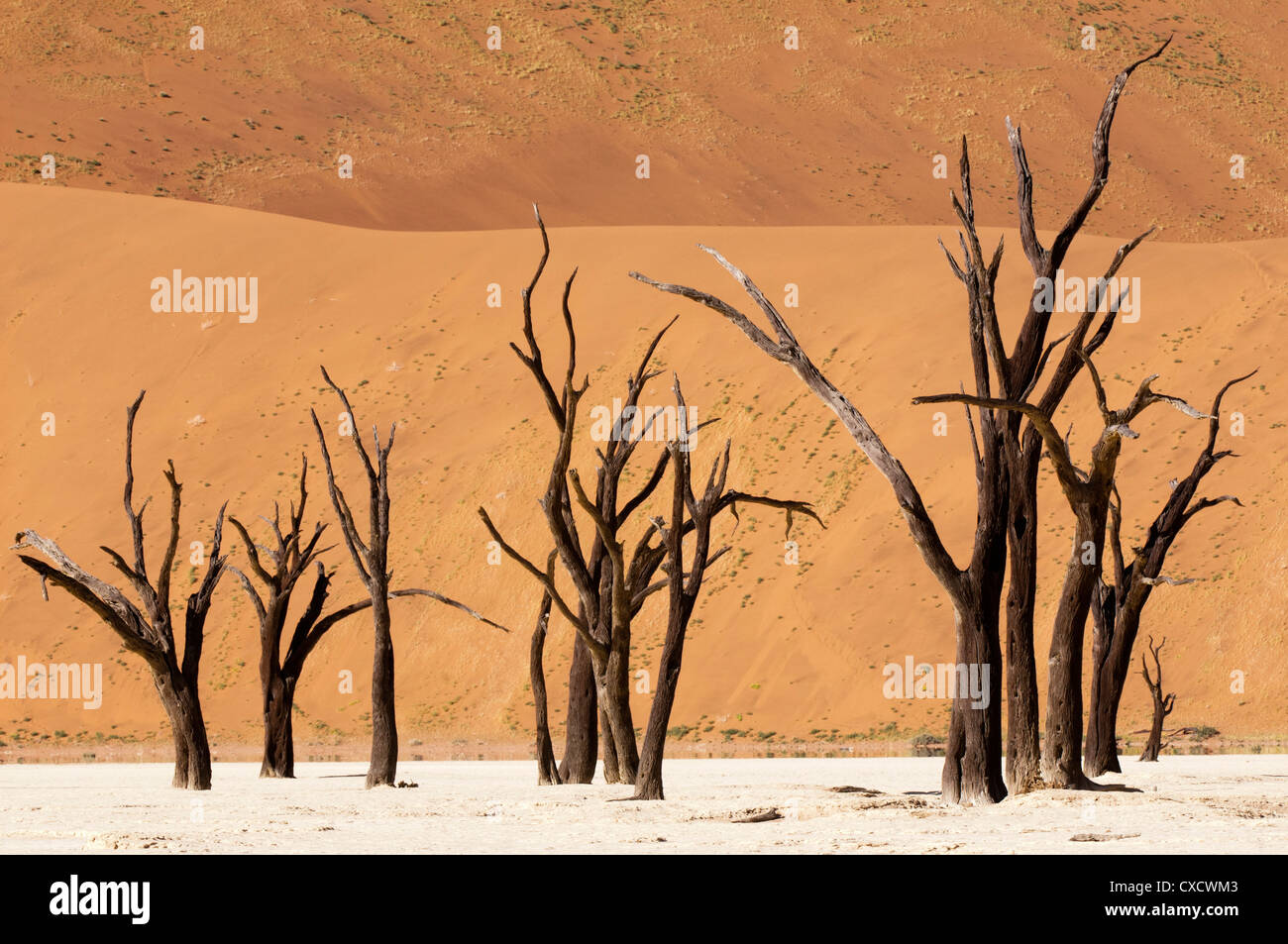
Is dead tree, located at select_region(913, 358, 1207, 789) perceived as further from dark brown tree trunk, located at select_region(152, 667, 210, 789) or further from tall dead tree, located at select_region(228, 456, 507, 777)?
dark brown tree trunk, located at select_region(152, 667, 210, 789)

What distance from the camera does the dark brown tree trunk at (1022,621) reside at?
1761 cm

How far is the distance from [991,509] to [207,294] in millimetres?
55665

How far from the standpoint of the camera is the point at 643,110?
10700 cm

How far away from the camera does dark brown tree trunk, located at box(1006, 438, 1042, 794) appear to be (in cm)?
1761

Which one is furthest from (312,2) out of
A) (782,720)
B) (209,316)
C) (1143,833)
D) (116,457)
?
(1143,833)

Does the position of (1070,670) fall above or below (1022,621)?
below

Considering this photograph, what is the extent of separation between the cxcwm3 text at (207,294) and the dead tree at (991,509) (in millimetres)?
51264

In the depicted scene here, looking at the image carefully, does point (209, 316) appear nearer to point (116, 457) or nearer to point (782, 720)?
point (116, 457)

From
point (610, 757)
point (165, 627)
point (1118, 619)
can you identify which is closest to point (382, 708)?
point (165, 627)

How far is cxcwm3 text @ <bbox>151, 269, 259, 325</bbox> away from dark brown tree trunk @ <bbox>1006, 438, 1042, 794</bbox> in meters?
51.8

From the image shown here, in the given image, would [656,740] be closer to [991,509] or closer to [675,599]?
[675,599]

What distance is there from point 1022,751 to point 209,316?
176ft

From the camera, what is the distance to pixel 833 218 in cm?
9688

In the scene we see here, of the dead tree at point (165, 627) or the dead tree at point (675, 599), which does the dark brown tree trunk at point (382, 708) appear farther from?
the dead tree at point (675, 599)
